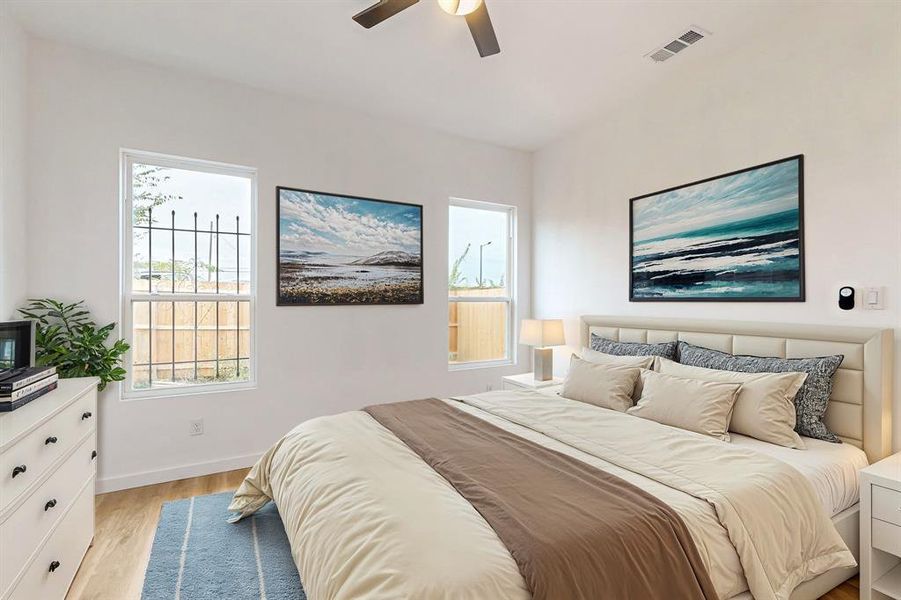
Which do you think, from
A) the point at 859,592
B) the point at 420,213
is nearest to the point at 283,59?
the point at 420,213

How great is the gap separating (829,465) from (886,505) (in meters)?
0.21

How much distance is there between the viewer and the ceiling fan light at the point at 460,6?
1.90 metres

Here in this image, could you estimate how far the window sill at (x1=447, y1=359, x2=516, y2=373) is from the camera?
4289mm

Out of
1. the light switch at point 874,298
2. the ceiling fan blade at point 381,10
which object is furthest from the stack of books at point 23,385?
the light switch at point 874,298

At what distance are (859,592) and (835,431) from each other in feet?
2.35

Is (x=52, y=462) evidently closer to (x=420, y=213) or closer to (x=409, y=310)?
(x=409, y=310)

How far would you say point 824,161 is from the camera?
7.80ft

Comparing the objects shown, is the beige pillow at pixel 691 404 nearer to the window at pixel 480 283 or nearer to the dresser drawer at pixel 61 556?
the window at pixel 480 283

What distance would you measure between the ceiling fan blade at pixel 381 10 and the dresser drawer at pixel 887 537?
9.57ft

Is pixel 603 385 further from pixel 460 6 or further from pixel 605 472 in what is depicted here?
pixel 460 6

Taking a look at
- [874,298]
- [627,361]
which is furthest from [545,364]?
[874,298]

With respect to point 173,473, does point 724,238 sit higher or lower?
higher

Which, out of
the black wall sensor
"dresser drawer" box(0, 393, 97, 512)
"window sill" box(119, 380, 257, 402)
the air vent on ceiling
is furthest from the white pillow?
"dresser drawer" box(0, 393, 97, 512)

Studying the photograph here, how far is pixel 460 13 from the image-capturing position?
1.97 metres
